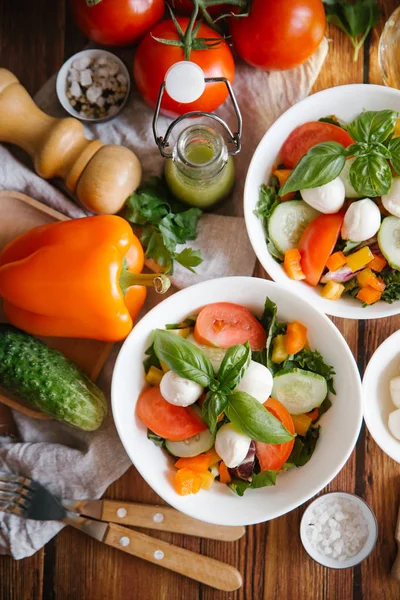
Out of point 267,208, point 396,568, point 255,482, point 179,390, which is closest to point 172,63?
point 267,208

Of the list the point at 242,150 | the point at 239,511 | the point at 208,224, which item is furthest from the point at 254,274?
the point at 239,511

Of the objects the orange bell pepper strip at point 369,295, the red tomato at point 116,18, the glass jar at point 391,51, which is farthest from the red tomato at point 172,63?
the orange bell pepper strip at point 369,295

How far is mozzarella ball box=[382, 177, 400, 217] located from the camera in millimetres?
1404

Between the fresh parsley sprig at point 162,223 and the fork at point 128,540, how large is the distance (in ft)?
2.17

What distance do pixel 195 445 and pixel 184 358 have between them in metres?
0.23

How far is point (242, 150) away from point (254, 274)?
329 millimetres

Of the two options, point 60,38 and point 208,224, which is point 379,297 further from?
point 60,38

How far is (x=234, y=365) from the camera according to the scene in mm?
1320

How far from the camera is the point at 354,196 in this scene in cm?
146

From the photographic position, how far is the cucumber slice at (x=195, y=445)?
4.69ft

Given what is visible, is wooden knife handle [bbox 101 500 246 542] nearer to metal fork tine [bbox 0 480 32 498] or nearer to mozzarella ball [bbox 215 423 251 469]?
metal fork tine [bbox 0 480 32 498]

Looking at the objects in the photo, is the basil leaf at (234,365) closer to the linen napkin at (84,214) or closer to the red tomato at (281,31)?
the linen napkin at (84,214)

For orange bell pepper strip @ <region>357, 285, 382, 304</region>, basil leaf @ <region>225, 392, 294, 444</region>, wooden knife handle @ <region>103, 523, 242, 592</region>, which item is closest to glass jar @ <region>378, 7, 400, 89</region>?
orange bell pepper strip @ <region>357, 285, 382, 304</region>

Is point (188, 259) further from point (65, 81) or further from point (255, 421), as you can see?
point (65, 81)
